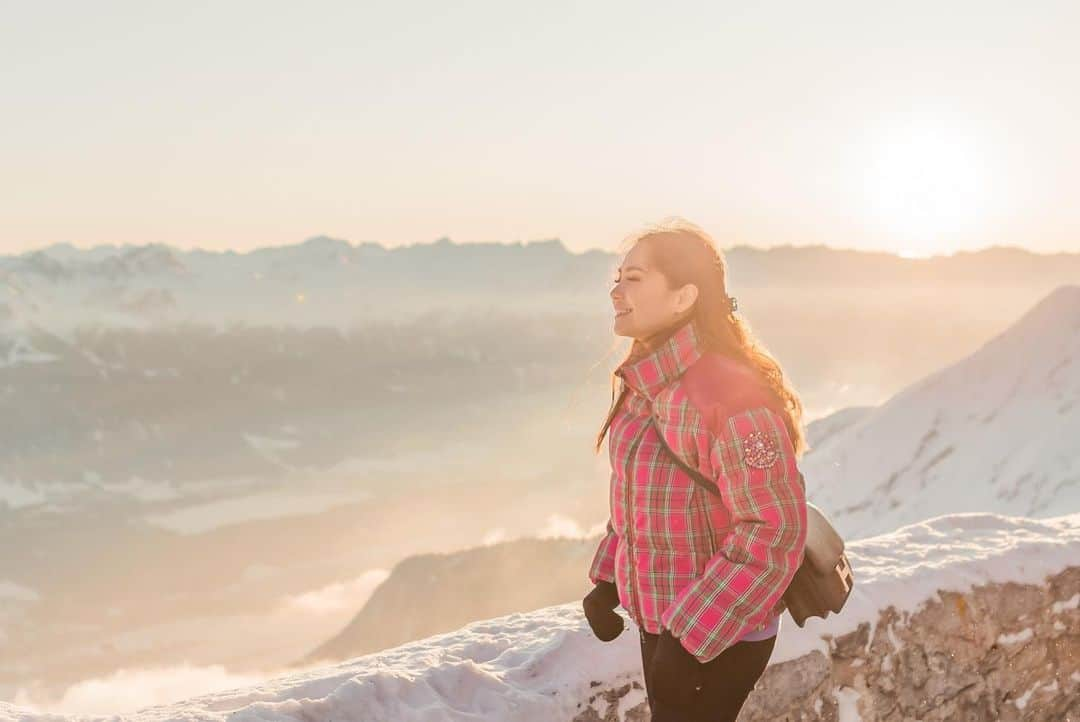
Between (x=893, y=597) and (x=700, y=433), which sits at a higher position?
(x=700, y=433)

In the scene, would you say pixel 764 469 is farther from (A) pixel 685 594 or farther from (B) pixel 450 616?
(B) pixel 450 616

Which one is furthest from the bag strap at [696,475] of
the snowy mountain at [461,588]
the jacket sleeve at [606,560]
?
the snowy mountain at [461,588]

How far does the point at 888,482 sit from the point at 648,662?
28.8 m

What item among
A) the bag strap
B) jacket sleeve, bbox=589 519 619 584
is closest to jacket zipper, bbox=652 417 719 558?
the bag strap

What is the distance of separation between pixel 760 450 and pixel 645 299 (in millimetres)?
706

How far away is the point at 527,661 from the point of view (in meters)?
4.55

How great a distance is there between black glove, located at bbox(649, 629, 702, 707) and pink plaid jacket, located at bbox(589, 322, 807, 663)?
0.09 metres

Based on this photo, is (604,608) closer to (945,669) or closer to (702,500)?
(702,500)

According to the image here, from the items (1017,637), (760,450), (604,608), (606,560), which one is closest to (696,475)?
(760,450)

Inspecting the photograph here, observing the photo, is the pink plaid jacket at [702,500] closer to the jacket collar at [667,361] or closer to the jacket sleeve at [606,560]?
the jacket collar at [667,361]

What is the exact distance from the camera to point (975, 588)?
5.48 metres

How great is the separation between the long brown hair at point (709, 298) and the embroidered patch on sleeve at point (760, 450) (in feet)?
0.95

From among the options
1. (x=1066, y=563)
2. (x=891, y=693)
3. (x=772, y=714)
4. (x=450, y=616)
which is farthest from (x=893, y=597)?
(x=450, y=616)

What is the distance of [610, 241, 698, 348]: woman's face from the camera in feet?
10.6
